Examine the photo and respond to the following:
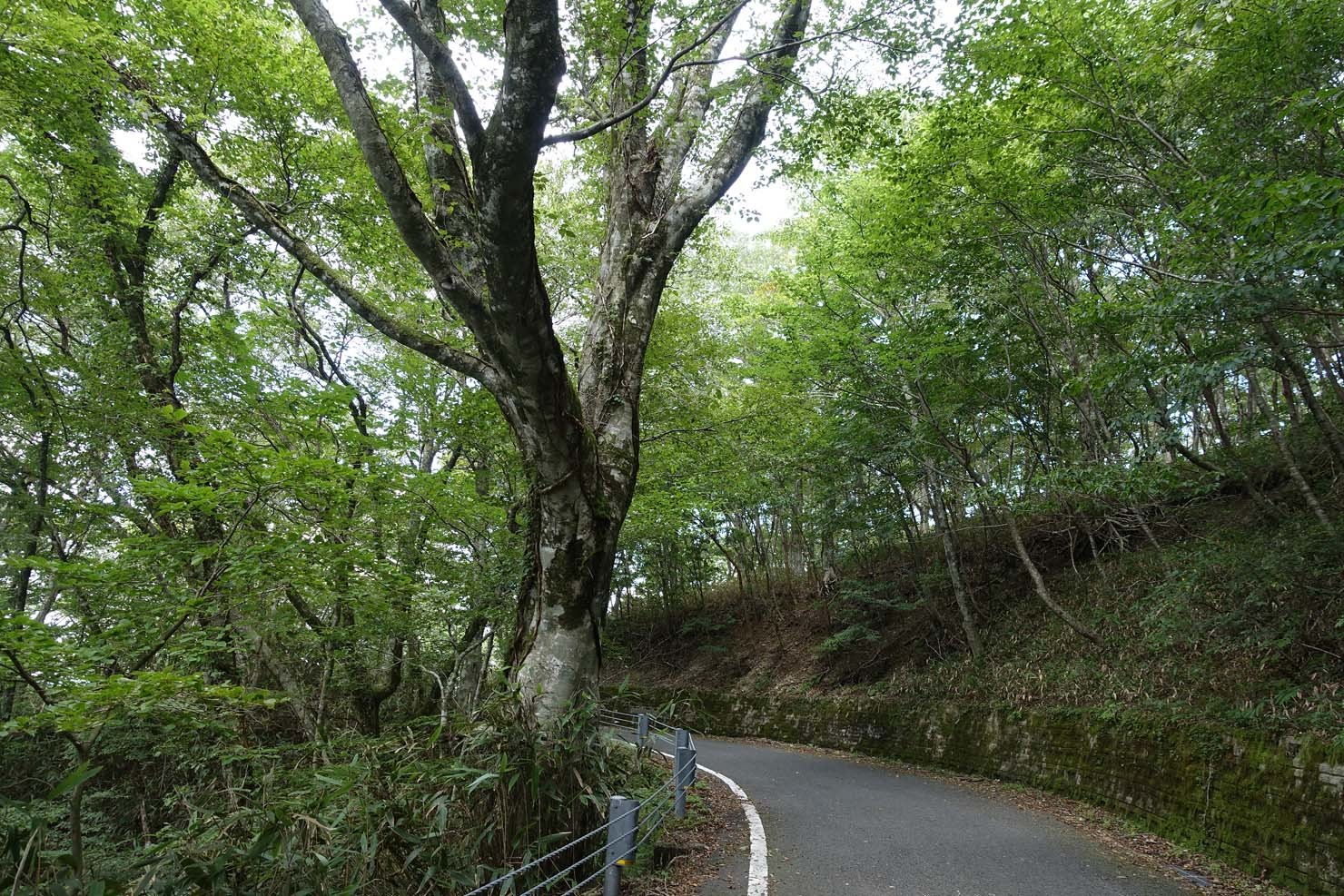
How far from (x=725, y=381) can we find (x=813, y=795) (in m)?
10.8

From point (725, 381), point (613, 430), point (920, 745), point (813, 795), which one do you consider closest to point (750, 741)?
point (920, 745)

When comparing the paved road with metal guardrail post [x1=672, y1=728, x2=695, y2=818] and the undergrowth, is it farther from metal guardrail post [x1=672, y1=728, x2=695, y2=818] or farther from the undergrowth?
the undergrowth

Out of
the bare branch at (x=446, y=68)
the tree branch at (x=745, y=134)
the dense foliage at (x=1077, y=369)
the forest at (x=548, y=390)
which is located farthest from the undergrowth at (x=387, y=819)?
the tree branch at (x=745, y=134)

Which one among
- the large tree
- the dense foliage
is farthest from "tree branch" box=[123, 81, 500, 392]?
the dense foliage

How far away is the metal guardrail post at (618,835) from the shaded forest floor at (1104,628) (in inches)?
210

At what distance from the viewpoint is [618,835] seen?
4.23m

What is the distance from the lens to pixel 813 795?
8078 millimetres

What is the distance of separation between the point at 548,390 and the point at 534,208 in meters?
2.20

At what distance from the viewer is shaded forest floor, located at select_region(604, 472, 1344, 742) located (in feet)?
20.8

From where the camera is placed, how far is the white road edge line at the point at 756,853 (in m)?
4.91

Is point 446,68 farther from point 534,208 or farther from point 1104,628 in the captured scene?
point 1104,628

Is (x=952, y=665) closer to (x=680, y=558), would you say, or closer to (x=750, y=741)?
(x=750, y=741)

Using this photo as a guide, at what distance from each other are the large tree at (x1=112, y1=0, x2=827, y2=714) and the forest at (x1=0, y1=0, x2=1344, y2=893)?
0.13 ft

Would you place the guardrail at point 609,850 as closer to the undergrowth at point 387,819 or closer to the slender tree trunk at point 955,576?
the undergrowth at point 387,819
